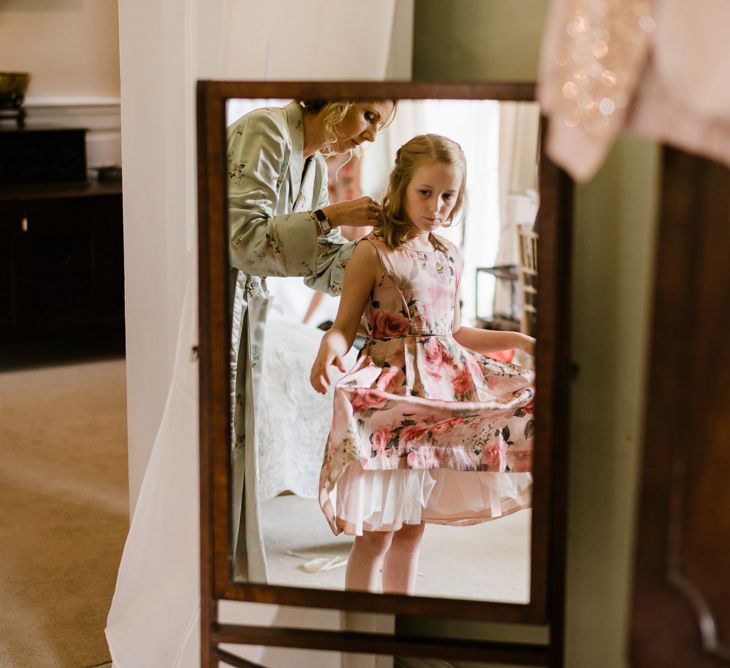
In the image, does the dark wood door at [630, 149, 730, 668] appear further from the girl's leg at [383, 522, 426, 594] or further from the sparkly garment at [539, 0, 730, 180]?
the girl's leg at [383, 522, 426, 594]

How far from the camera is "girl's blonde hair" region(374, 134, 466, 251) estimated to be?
142cm

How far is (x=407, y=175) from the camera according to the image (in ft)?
4.75

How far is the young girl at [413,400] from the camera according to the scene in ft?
4.78

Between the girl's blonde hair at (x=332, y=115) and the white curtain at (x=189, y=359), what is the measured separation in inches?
7.4

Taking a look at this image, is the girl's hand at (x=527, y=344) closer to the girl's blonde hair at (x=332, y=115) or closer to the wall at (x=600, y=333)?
the wall at (x=600, y=333)

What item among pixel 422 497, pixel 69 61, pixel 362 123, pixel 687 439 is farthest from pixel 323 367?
pixel 69 61

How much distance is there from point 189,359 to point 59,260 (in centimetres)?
262

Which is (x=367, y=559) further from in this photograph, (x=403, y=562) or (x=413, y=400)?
(x=413, y=400)

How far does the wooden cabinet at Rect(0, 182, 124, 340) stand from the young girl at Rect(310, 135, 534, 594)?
3.02 meters

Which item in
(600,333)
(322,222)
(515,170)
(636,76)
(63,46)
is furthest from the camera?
(63,46)

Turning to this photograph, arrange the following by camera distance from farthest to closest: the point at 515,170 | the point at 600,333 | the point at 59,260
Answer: the point at 59,260 < the point at 600,333 < the point at 515,170

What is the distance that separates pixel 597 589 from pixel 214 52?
1102 millimetres

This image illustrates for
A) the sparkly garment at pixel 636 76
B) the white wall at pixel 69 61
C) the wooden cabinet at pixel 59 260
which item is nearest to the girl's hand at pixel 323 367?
the sparkly garment at pixel 636 76

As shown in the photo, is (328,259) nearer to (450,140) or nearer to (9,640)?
(450,140)
